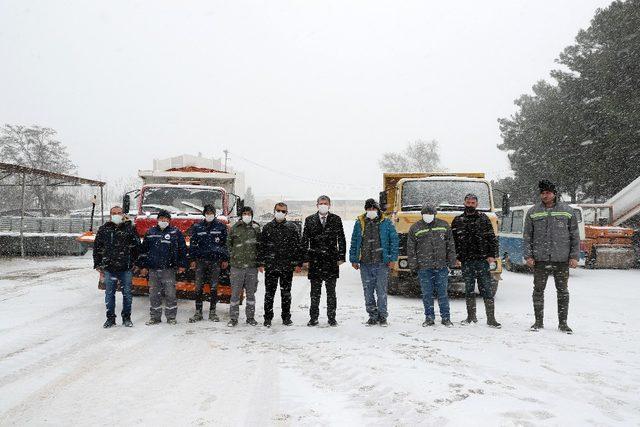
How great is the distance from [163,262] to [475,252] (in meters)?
4.61

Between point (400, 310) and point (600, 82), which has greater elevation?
point (600, 82)

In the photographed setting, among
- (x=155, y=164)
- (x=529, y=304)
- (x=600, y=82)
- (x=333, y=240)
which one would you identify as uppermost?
(x=600, y=82)

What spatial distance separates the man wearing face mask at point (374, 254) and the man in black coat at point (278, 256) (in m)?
0.89

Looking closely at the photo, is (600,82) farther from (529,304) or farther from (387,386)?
(387,386)

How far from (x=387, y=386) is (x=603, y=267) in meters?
15.5

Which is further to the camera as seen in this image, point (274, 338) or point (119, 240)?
point (119, 240)

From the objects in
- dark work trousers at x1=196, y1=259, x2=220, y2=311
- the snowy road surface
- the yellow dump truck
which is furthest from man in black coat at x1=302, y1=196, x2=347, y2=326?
the yellow dump truck

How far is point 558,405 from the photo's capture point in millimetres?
3756

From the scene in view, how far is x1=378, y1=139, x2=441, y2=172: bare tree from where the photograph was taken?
62.3 m

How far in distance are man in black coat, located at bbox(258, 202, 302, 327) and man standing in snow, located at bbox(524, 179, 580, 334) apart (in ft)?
11.0

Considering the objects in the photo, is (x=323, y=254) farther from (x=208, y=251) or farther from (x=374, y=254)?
(x=208, y=251)

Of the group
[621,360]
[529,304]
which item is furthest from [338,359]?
[529,304]

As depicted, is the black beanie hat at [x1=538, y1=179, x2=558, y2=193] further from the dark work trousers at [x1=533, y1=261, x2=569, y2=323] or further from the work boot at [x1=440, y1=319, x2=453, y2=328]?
the work boot at [x1=440, y1=319, x2=453, y2=328]

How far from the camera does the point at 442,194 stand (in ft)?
Answer: 32.6
